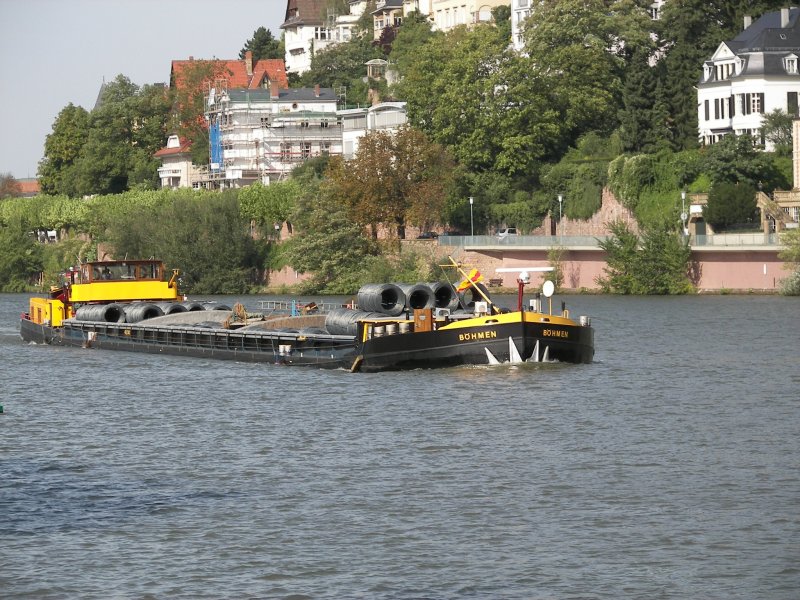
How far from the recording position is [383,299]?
54469 mm

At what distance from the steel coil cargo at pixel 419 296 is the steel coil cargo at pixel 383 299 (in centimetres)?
23

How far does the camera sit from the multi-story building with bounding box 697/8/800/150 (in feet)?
346

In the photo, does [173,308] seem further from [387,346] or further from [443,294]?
[387,346]

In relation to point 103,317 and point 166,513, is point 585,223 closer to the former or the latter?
point 103,317

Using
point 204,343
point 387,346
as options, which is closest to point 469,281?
point 387,346

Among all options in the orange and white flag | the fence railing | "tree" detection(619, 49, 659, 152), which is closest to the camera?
the orange and white flag

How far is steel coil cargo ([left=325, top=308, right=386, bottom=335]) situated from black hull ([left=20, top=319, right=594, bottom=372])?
0.39 m

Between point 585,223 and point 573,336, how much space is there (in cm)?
6023

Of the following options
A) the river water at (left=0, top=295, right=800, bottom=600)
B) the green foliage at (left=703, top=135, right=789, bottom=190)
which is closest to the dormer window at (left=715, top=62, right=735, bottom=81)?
the green foliage at (left=703, top=135, right=789, bottom=190)

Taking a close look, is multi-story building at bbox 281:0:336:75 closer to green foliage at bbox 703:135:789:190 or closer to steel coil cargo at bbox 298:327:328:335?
green foliage at bbox 703:135:789:190

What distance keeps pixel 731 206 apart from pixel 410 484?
66.8 m

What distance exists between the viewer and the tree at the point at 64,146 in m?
176

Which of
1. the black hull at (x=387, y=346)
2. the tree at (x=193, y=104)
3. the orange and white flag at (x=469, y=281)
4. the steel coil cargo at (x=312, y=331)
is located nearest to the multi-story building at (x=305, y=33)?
the tree at (x=193, y=104)

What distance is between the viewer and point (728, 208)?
96.4 meters
